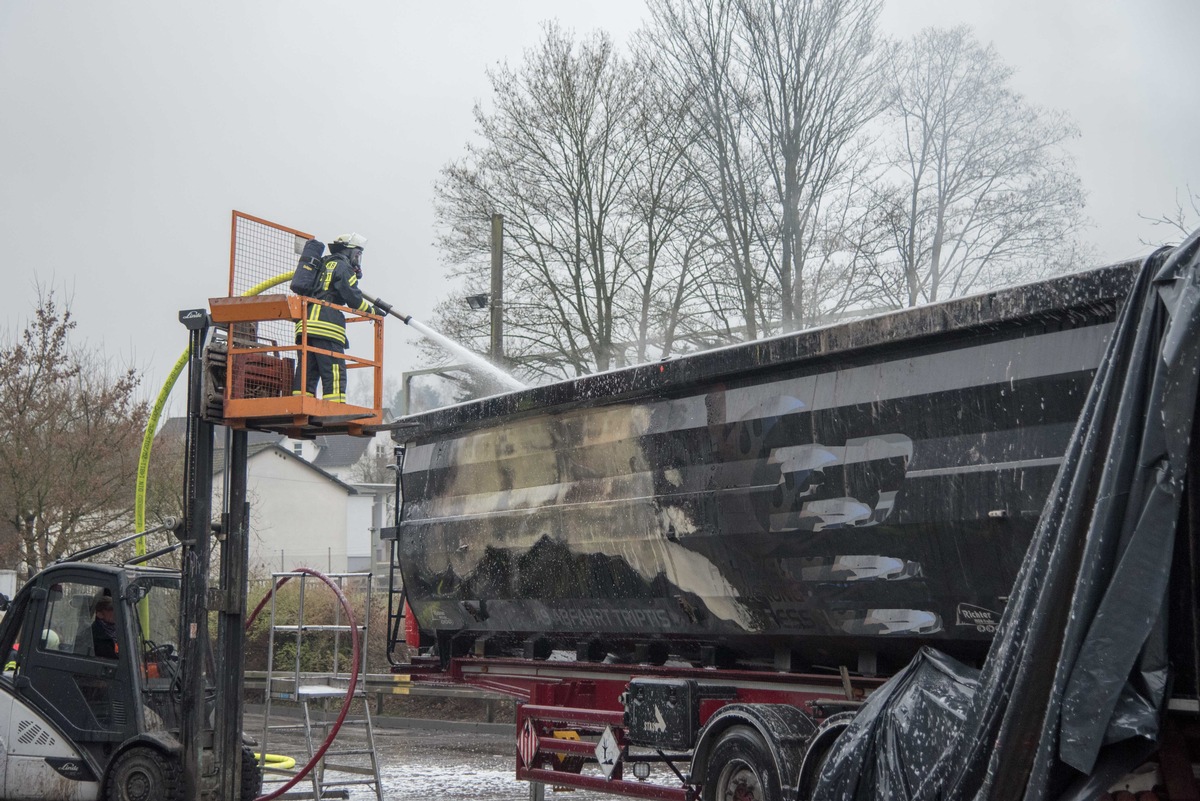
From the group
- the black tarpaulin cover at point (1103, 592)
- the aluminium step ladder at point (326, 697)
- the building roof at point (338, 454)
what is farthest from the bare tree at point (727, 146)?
the building roof at point (338, 454)

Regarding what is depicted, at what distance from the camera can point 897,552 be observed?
609 cm

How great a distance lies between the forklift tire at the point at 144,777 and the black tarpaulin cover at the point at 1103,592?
6.06 metres

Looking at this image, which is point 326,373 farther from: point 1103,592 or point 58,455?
point 58,455

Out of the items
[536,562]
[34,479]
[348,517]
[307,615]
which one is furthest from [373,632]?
[348,517]

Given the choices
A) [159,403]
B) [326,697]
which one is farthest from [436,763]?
[159,403]

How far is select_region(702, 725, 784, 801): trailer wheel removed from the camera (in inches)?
255

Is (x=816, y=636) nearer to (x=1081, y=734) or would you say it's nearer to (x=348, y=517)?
(x=1081, y=734)

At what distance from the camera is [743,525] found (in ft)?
22.7

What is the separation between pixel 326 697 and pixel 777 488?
15.2ft

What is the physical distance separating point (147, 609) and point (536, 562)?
3277 mm

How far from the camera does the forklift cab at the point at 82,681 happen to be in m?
9.09

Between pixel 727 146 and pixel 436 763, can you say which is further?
pixel 727 146

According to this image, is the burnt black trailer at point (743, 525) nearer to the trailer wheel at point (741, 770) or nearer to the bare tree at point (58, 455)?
the trailer wheel at point (741, 770)

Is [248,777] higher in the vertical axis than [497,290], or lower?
lower
